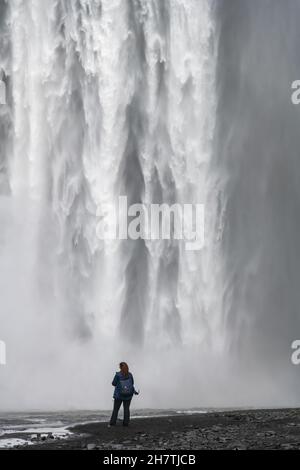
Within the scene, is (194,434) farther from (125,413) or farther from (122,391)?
(122,391)

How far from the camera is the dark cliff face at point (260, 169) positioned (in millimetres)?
38531

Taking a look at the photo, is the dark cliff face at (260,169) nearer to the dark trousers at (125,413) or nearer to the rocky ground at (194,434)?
the rocky ground at (194,434)

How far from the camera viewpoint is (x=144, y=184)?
37.8 metres

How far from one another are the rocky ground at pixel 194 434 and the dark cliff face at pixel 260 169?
14.1 meters

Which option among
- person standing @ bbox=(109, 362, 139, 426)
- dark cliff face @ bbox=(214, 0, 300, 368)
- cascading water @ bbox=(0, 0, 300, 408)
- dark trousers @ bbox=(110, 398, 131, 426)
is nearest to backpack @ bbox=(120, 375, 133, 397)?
person standing @ bbox=(109, 362, 139, 426)

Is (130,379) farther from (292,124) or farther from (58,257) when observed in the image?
(292,124)

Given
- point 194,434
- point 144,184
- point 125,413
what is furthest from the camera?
point 144,184

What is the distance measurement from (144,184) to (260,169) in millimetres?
6123

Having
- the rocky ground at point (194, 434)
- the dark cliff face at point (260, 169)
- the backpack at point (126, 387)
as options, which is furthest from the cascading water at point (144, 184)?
the backpack at point (126, 387)

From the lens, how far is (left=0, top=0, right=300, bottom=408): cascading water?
36.0 meters

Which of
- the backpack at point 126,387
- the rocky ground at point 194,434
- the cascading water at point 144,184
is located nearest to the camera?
the rocky ground at point 194,434

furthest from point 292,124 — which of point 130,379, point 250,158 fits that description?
point 130,379

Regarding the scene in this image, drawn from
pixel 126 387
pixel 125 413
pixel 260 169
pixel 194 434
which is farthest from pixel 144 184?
pixel 194 434

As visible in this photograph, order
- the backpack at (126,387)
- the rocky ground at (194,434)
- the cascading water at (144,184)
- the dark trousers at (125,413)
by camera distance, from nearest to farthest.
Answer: the rocky ground at (194,434) → the dark trousers at (125,413) → the backpack at (126,387) → the cascading water at (144,184)
